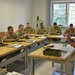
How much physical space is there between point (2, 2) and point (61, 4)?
3443mm

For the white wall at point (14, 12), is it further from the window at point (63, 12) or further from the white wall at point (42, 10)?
the window at point (63, 12)

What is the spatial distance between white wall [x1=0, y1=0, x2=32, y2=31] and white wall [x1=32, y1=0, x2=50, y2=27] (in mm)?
269

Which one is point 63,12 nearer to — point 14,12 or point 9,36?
point 14,12

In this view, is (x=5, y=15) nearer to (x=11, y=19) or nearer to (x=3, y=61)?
(x=11, y=19)

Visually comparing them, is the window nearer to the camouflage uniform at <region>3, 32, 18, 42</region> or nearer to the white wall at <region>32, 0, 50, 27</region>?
the white wall at <region>32, 0, 50, 27</region>

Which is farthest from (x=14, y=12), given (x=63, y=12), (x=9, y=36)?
(x=63, y=12)

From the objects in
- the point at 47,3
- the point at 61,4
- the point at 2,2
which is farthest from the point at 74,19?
the point at 2,2

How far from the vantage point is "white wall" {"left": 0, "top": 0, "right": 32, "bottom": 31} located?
6539mm

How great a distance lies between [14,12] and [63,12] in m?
2.77

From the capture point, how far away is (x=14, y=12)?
7.27 meters

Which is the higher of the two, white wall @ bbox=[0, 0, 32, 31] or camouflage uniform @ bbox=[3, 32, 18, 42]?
white wall @ bbox=[0, 0, 32, 31]

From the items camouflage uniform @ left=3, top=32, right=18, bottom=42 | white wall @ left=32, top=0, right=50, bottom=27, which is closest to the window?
white wall @ left=32, top=0, right=50, bottom=27

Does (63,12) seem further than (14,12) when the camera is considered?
Yes

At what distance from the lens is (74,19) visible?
8.49m
